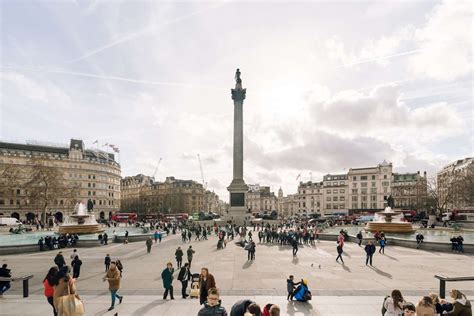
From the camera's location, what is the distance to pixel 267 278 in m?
16.6

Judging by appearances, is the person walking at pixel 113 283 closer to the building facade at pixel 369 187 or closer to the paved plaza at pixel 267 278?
the paved plaza at pixel 267 278

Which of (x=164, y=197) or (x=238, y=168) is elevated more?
(x=238, y=168)

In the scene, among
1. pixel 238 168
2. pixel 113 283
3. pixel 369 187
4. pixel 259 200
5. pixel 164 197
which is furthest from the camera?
pixel 259 200

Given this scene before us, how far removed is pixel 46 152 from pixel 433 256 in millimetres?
109876

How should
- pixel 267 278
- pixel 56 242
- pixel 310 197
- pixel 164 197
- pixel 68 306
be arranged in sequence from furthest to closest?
pixel 310 197 < pixel 164 197 < pixel 56 242 < pixel 267 278 < pixel 68 306

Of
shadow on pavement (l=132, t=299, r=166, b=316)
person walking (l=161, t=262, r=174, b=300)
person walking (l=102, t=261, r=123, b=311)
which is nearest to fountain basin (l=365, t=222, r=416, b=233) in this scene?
person walking (l=161, t=262, r=174, b=300)

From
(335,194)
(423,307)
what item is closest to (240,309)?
(423,307)

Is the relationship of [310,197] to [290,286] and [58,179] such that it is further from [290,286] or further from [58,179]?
[290,286]

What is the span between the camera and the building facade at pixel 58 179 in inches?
3039

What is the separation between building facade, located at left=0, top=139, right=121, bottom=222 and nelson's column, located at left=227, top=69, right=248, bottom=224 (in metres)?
42.5

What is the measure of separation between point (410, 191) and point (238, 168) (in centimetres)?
7868

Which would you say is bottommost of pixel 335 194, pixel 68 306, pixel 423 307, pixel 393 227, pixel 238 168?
pixel 335 194

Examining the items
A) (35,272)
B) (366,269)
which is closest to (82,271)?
(35,272)

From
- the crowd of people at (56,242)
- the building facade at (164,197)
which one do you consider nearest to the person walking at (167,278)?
the crowd of people at (56,242)
